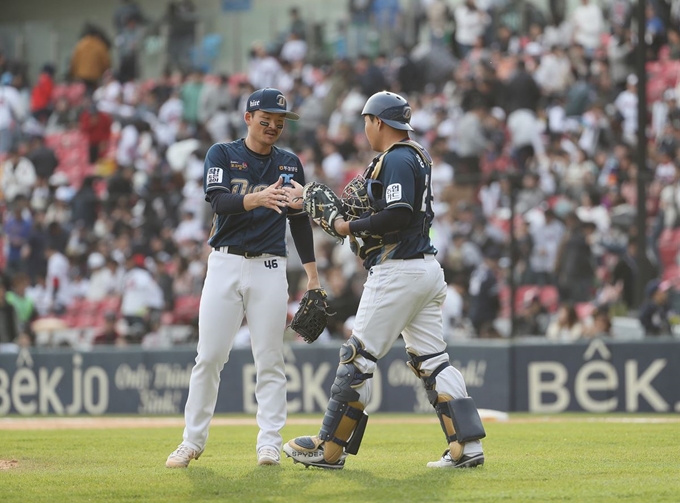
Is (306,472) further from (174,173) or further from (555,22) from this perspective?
(555,22)

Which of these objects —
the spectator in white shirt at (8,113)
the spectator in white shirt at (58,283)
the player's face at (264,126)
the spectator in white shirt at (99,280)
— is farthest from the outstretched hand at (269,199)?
the spectator in white shirt at (8,113)

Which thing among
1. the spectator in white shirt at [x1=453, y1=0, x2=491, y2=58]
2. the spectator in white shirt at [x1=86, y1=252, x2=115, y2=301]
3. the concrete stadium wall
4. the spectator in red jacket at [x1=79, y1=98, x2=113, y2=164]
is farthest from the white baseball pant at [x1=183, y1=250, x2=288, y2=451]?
the spectator in red jacket at [x1=79, y1=98, x2=113, y2=164]

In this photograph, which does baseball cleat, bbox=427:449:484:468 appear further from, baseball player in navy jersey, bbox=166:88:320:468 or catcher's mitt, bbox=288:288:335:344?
catcher's mitt, bbox=288:288:335:344

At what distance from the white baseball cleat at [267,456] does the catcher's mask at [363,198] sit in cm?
153

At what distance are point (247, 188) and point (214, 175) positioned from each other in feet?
0.75

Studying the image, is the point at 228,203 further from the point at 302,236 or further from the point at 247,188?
the point at 302,236

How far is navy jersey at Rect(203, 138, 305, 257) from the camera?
7.48 metres

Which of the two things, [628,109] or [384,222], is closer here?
[384,222]

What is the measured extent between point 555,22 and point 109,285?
982 centimetres

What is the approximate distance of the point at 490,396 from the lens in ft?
49.4

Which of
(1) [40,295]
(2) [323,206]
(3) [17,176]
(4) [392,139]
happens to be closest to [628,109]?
(1) [40,295]

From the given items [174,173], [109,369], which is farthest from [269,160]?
[174,173]

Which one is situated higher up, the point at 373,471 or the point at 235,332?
the point at 235,332

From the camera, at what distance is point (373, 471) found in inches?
283
